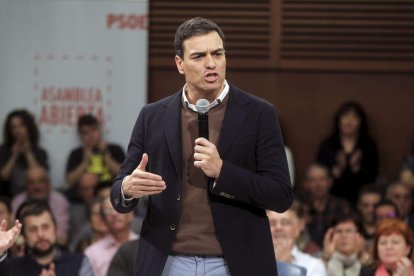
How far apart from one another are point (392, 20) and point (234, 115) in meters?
5.38

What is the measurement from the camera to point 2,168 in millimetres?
7680

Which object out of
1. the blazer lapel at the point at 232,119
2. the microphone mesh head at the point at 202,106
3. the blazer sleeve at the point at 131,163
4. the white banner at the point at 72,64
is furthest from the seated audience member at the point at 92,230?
the microphone mesh head at the point at 202,106

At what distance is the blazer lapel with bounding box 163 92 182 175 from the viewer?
295cm

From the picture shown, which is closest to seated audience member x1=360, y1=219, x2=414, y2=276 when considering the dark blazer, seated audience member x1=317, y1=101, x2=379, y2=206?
seated audience member x1=317, y1=101, x2=379, y2=206

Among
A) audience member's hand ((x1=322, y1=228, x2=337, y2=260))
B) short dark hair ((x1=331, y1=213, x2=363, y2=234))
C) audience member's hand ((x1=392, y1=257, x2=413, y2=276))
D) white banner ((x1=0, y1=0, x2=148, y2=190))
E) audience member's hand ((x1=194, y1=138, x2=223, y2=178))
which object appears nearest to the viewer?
audience member's hand ((x1=194, y1=138, x2=223, y2=178))

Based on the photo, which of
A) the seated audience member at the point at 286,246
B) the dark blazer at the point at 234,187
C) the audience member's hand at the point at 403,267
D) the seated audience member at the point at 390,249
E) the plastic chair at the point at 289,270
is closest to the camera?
the dark blazer at the point at 234,187

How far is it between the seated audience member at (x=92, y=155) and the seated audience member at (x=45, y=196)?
1.03 ft

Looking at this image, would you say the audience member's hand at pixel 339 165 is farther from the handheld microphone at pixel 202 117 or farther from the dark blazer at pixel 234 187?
the handheld microphone at pixel 202 117

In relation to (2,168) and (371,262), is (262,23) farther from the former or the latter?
(371,262)

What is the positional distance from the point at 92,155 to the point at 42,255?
7.62 ft

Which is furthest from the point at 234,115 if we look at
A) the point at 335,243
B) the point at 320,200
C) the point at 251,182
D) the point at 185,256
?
the point at 320,200

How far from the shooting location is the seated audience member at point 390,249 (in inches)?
202

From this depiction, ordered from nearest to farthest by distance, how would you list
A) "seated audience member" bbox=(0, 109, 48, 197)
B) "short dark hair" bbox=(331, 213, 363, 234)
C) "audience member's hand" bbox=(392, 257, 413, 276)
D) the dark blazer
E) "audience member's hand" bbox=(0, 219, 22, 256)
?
1. the dark blazer
2. "audience member's hand" bbox=(0, 219, 22, 256)
3. "audience member's hand" bbox=(392, 257, 413, 276)
4. "short dark hair" bbox=(331, 213, 363, 234)
5. "seated audience member" bbox=(0, 109, 48, 197)

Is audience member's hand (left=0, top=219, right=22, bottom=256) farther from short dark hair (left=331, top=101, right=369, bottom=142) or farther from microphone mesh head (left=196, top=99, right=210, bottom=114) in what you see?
short dark hair (left=331, top=101, right=369, bottom=142)
